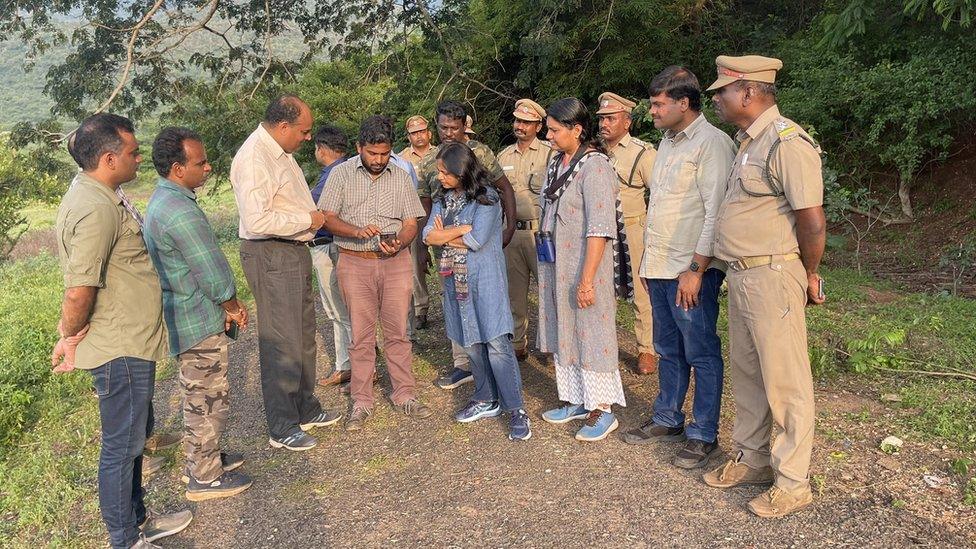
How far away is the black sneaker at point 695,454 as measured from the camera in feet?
11.9

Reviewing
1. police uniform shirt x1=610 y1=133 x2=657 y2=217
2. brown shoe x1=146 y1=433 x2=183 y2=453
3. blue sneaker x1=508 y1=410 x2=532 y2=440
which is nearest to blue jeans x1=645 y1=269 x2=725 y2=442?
blue sneaker x1=508 y1=410 x2=532 y2=440

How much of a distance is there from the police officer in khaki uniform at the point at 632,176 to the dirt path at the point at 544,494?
27.1 inches

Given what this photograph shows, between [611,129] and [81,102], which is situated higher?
[81,102]

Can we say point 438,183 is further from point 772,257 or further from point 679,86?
point 772,257

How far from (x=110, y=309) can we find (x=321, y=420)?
1.75 meters

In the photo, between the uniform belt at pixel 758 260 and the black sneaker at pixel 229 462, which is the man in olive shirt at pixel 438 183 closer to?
the black sneaker at pixel 229 462

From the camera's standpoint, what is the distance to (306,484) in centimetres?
384

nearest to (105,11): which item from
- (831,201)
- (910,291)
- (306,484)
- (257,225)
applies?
(257,225)

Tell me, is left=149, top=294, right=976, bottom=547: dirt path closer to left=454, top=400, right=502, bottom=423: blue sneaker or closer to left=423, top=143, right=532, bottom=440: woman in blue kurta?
left=454, top=400, right=502, bottom=423: blue sneaker

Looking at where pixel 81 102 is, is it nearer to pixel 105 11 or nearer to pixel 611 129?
pixel 105 11

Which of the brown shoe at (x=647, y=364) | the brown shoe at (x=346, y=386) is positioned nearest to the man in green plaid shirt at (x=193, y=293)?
the brown shoe at (x=346, y=386)

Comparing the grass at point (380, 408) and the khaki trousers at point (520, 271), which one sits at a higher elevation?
the khaki trousers at point (520, 271)

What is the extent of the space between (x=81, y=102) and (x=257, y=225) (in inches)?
285

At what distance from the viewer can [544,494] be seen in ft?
11.5
